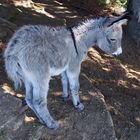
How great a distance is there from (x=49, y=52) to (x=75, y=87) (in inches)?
35.4

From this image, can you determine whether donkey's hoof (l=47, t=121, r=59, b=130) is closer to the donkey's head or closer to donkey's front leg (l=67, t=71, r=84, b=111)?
donkey's front leg (l=67, t=71, r=84, b=111)

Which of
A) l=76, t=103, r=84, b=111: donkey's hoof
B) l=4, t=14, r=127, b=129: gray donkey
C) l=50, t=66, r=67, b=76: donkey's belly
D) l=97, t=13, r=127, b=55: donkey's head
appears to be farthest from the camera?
l=76, t=103, r=84, b=111: donkey's hoof

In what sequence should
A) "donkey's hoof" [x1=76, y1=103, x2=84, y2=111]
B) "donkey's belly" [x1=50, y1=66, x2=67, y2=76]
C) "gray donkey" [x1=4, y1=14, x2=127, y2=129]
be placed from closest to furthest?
"gray donkey" [x1=4, y1=14, x2=127, y2=129], "donkey's belly" [x1=50, y1=66, x2=67, y2=76], "donkey's hoof" [x1=76, y1=103, x2=84, y2=111]

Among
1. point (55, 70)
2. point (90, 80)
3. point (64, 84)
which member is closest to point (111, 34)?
point (55, 70)

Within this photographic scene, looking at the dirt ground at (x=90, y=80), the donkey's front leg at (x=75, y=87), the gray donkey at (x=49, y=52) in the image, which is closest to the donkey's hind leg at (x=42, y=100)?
the gray donkey at (x=49, y=52)

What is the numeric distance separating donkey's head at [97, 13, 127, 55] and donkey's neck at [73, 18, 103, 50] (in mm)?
86

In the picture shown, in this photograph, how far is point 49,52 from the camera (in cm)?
562

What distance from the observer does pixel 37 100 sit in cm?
571

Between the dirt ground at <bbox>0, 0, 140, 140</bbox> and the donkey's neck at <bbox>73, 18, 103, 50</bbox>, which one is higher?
the donkey's neck at <bbox>73, 18, 103, 50</bbox>

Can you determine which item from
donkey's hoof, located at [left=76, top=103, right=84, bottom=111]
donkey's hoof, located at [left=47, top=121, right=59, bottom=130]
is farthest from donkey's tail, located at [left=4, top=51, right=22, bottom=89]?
donkey's hoof, located at [left=76, top=103, right=84, bottom=111]

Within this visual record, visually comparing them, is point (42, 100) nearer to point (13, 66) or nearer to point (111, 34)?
point (13, 66)

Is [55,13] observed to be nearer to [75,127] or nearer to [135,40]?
[135,40]

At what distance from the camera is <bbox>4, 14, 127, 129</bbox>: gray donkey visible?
5.48m

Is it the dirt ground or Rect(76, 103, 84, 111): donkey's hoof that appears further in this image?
Rect(76, 103, 84, 111): donkey's hoof
